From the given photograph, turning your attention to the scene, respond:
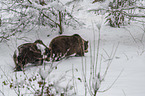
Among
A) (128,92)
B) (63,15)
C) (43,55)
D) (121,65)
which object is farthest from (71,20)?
(128,92)

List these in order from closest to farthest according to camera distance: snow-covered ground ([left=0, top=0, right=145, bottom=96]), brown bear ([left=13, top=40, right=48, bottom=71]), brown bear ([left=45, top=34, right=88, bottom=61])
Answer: snow-covered ground ([left=0, top=0, right=145, bottom=96]) < brown bear ([left=13, top=40, right=48, bottom=71]) < brown bear ([left=45, top=34, right=88, bottom=61])

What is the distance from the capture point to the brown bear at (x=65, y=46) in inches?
120

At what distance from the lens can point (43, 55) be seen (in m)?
2.81

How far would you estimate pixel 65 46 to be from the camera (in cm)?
312

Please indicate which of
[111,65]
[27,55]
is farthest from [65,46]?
[111,65]

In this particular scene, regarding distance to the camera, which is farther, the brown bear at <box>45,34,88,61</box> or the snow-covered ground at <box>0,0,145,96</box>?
the brown bear at <box>45,34,88,61</box>

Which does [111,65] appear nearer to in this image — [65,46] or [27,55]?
[65,46]

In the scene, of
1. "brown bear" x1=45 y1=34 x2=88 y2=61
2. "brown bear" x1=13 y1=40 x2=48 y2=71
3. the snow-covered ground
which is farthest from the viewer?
"brown bear" x1=45 y1=34 x2=88 y2=61

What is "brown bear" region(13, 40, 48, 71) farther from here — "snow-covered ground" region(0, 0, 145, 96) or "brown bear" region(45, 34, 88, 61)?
"brown bear" region(45, 34, 88, 61)

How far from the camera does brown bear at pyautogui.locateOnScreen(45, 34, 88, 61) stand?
10.0 ft

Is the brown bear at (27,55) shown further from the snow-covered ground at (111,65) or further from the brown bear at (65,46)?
the brown bear at (65,46)

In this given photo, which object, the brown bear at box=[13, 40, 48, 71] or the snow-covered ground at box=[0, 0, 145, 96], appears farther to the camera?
the brown bear at box=[13, 40, 48, 71]

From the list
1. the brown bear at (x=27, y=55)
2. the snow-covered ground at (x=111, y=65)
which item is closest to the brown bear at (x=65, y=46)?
the snow-covered ground at (x=111, y=65)

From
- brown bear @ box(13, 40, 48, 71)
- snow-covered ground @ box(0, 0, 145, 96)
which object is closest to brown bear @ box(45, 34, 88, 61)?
snow-covered ground @ box(0, 0, 145, 96)
